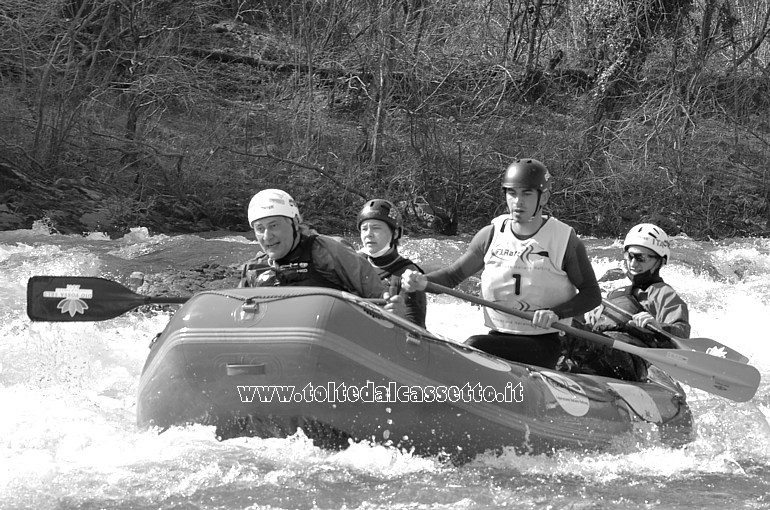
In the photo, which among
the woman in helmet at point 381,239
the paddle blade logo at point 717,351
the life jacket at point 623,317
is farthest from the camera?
the life jacket at point 623,317

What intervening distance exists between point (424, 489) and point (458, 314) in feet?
16.6

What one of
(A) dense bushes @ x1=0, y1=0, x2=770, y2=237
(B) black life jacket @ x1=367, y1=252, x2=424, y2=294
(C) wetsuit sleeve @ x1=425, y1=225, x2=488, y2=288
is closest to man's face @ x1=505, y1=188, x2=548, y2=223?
(C) wetsuit sleeve @ x1=425, y1=225, x2=488, y2=288

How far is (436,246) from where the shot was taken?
1162 cm

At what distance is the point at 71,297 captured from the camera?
4840 mm

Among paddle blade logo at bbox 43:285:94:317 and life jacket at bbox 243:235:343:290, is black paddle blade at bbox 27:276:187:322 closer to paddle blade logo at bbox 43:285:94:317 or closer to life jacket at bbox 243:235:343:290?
paddle blade logo at bbox 43:285:94:317

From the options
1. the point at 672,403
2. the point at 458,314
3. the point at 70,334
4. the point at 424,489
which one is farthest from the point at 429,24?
the point at 424,489

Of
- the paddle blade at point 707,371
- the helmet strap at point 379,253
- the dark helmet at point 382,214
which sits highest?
the dark helmet at point 382,214

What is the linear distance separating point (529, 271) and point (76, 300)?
2.21m

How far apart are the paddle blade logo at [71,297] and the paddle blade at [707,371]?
8.82 feet

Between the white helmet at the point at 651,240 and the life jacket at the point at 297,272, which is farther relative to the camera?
the white helmet at the point at 651,240

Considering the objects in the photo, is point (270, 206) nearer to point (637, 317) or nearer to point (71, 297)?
point (71, 297)

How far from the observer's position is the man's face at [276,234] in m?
4.53

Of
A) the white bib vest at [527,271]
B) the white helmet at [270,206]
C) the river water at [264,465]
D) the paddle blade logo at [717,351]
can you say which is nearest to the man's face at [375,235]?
the white bib vest at [527,271]

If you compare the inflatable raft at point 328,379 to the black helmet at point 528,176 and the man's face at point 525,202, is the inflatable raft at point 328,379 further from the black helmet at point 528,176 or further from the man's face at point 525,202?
the black helmet at point 528,176
